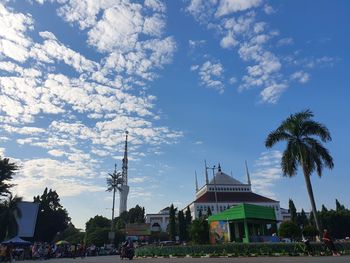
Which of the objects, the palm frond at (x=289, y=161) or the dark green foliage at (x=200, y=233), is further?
the dark green foliage at (x=200, y=233)

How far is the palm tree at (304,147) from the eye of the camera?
28.3m

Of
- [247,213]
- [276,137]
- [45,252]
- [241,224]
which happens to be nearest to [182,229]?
[45,252]

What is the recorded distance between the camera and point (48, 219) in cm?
7725

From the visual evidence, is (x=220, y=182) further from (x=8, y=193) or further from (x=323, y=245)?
(x=323, y=245)

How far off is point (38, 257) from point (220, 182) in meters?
79.2

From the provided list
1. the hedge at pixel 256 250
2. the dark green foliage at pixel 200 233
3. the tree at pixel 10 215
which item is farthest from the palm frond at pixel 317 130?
the tree at pixel 10 215

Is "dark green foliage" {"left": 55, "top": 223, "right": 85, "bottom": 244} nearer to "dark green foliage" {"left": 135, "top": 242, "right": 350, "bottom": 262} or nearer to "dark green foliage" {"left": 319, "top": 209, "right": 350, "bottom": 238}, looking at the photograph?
"dark green foliage" {"left": 135, "top": 242, "right": 350, "bottom": 262}

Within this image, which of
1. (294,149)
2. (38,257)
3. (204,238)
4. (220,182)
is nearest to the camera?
(294,149)

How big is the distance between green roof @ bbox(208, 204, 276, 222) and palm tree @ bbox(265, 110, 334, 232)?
775 cm

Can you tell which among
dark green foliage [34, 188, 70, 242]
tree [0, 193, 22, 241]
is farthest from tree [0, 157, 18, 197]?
dark green foliage [34, 188, 70, 242]

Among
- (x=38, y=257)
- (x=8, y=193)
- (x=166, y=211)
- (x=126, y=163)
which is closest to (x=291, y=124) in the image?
(x=38, y=257)

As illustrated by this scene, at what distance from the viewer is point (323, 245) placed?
2447cm

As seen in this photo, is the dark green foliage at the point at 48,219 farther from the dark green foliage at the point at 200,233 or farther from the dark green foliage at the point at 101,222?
the dark green foliage at the point at 200,233

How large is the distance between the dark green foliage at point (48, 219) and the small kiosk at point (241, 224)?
163 feet
